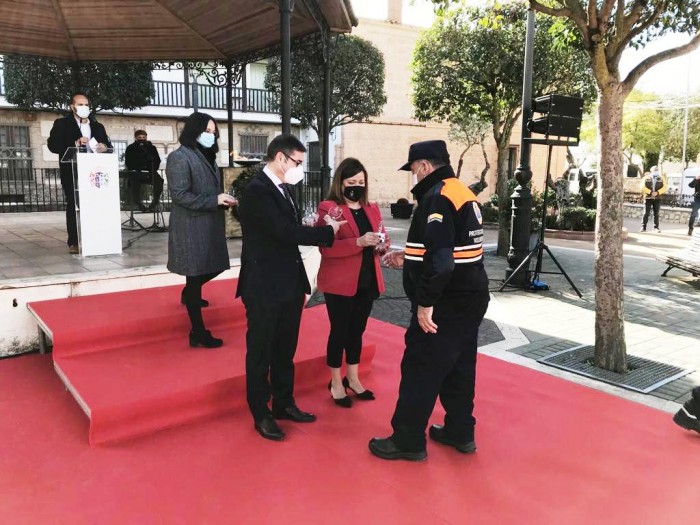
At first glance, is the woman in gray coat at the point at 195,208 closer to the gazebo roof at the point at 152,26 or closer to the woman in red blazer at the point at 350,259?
the woman in red blazer at the point at 350,259

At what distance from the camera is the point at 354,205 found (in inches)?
151

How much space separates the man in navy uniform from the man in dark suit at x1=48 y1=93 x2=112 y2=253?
425cm

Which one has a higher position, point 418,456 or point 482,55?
point 482,55

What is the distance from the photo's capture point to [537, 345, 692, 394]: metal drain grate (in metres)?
4.69

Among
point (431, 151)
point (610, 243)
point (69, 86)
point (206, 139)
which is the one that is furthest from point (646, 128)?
point (431, 151)

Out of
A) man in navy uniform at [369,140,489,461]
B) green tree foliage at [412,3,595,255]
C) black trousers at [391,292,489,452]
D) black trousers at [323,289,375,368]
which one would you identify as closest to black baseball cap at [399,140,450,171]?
man in navy uniform at [369,140,489,461]

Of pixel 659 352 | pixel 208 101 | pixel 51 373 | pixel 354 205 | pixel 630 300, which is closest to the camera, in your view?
pixel 354 205

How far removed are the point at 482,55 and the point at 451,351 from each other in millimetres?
9842

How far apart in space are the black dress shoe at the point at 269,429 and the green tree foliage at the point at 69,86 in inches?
488

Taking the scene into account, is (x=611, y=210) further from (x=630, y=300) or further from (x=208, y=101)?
(x=208, y=101)

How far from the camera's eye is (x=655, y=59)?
496 cm

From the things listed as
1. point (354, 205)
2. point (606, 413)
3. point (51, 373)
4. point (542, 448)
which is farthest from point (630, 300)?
point (51, 373)

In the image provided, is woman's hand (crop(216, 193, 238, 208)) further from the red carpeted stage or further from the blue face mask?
the red carpeted stage

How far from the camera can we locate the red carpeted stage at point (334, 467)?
2807mm
